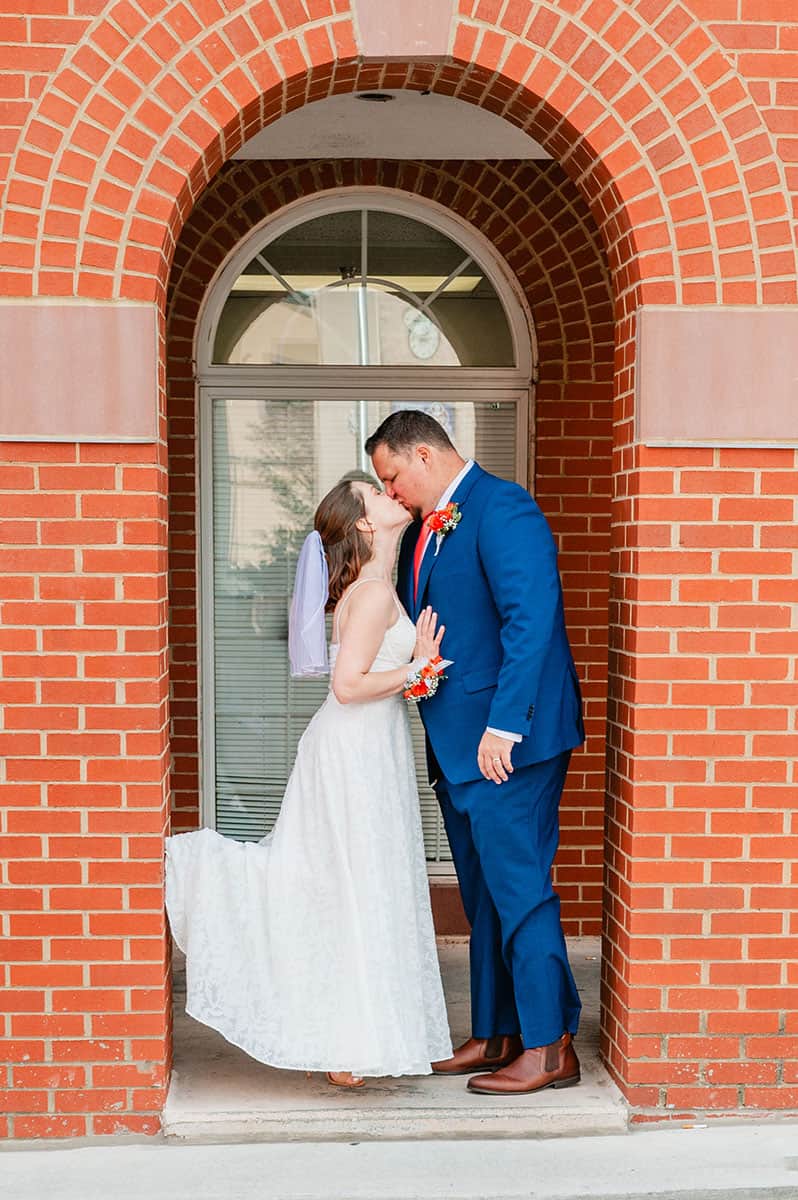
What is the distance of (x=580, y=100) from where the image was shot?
346 cm

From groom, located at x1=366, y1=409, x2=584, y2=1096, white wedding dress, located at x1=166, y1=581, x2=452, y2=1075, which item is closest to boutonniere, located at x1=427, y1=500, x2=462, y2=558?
groom, located at x1=366, y1=409, x2=584, y2=1096

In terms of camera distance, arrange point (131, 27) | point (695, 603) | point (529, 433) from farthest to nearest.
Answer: point (529, 433) < point (695, 603) < point (131, 27)

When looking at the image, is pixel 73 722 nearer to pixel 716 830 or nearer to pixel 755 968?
pixel 716 830

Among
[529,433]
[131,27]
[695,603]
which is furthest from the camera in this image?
[529,433]

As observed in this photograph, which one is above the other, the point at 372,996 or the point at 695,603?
the point at 695,603

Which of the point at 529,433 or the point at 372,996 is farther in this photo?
the point at 529,433

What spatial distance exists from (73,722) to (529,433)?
2648mm

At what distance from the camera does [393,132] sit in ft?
15.3

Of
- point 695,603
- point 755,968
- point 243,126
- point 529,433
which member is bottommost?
point 755,968

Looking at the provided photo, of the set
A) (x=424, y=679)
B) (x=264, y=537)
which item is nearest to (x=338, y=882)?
A: (x=424, y=679)

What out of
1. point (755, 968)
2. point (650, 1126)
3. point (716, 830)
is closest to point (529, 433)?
point (716, 830)

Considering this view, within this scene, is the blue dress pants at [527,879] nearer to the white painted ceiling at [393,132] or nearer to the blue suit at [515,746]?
the blue suit at [515,746]

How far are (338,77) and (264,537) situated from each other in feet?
7.55

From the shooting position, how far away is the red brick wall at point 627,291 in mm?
3363
